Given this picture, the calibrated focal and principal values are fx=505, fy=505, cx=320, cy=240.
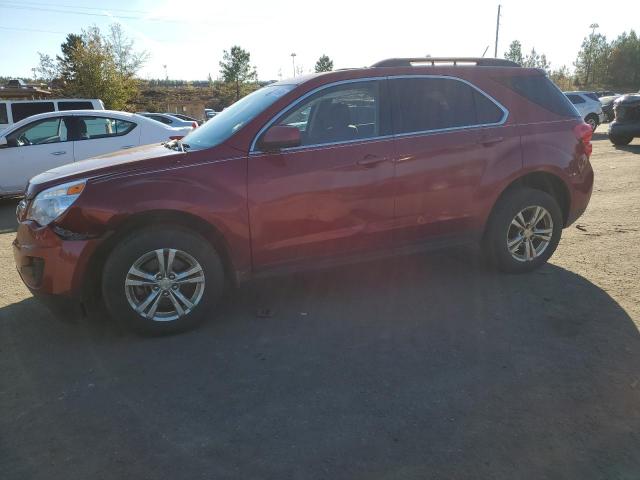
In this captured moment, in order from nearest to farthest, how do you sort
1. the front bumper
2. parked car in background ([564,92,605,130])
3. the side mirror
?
the front bumper, the side mirror, parked car in background ([564,92,605,130])

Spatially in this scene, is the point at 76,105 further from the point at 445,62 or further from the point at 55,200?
the point at 445,62

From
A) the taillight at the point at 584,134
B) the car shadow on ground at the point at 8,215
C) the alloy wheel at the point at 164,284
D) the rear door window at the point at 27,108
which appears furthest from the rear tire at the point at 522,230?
the rear door window at the point at 27,108

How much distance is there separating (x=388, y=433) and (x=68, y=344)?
244cm

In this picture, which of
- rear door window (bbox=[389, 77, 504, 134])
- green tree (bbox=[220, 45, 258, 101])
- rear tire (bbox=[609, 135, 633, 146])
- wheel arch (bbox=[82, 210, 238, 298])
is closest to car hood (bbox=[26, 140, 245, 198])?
wheel arch (bbox=[82, 210, 238, 298])

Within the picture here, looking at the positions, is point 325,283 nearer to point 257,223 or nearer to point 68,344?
point 257,223

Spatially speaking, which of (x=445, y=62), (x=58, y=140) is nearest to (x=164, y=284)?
(x=445, y=62)

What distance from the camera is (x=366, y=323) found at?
3910 mm

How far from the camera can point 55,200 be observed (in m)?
3.52

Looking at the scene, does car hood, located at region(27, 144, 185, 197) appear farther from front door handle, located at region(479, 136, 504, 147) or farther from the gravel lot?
front door handle, located at region(479, 136, 504, 147)

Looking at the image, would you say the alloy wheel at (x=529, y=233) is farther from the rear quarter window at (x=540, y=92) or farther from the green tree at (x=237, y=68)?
the green tree at (x=237, y=68)

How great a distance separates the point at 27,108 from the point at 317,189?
1291 cm

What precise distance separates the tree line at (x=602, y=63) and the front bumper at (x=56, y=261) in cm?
7641

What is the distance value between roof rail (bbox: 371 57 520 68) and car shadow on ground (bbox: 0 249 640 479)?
6.71 ft

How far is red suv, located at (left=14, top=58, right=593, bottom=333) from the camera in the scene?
354cm
